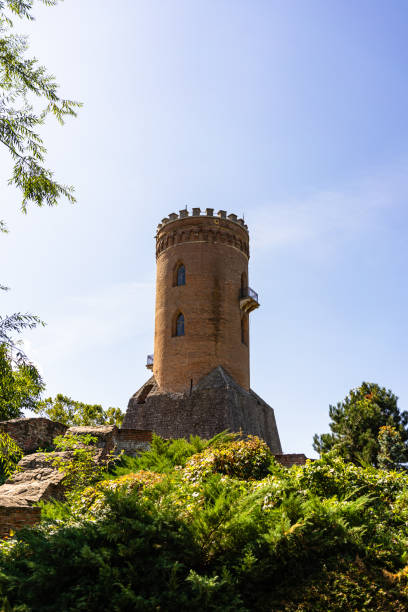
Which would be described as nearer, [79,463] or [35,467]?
[79,463]

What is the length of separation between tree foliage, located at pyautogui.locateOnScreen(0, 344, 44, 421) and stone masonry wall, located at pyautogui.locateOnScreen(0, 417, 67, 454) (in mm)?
3393

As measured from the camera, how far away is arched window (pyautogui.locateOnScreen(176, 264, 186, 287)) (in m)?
24.6

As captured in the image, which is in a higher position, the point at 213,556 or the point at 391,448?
the point at 391,448

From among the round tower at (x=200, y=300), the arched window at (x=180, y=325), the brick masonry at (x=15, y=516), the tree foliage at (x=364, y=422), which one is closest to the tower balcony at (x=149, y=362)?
the round tower at (x=200, y=300)

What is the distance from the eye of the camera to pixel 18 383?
841 centimetres

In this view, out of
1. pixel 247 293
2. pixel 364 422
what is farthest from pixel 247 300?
pixel 364 422

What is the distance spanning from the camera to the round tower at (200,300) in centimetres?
2303

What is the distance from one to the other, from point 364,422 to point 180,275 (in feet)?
39.4

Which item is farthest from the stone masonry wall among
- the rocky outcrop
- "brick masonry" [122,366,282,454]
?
"brick masonry" [122,366,282,454]

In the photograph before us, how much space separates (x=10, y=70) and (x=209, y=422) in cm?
1570

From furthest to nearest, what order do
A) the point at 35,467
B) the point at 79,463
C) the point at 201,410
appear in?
1. the point at 201,410
2. the point at 35,467
3. the point at 79,463

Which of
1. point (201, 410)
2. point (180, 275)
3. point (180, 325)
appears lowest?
point (201, 410)

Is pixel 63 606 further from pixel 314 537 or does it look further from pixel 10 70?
pixel 10 70

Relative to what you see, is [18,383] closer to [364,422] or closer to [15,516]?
[15,516]
